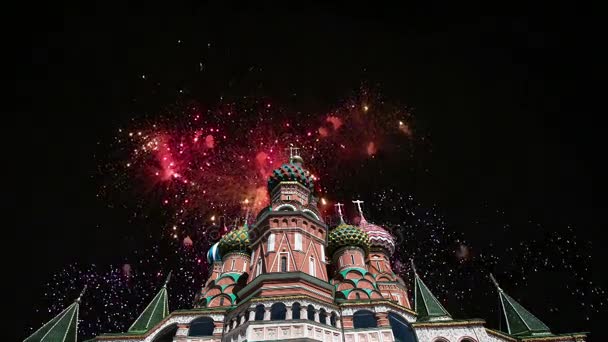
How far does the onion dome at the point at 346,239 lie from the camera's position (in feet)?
91.2

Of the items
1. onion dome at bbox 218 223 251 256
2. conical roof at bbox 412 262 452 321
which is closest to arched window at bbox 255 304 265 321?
conical roof at bbox 412 262 452 321

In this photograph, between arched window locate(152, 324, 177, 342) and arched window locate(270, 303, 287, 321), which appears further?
arched window locate(152, 324, 177, 342)

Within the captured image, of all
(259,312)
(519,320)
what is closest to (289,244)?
(259,312)

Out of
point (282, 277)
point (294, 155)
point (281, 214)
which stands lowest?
point (282, 277)

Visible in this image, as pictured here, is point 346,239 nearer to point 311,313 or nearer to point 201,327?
point 311,313

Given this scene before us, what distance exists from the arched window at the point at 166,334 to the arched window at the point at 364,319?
1021 cm

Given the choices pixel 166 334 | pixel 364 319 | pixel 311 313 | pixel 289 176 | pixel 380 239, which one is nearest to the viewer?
pixel 311 313

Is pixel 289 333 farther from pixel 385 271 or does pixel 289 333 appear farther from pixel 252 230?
pixel 385 271

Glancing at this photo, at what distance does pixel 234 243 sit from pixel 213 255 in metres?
3.75

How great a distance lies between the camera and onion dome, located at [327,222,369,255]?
91.2ft

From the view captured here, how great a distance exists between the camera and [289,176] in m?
27.7

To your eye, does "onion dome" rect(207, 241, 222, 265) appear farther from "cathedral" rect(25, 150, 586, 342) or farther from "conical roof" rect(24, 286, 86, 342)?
"conical roof" rect(24, 286, 86, 342)

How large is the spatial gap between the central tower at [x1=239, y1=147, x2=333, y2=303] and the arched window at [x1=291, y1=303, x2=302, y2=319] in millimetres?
572

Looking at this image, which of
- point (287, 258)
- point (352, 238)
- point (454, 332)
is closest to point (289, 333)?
point (287, 258)
